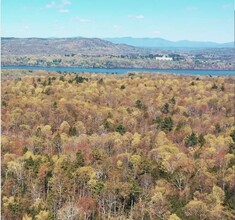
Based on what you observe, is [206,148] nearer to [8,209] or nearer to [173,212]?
[173,212]

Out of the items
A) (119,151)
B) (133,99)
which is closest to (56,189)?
(119,151)

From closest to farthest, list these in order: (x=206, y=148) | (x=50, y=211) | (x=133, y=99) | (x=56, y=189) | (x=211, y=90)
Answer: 1. (x=50, y=211)
2. (x=56, y=189)
3. (x=206, y=148)
4. (x=133, y=99)
5. (x=211, y=90)

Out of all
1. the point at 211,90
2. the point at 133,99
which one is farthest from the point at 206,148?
the point at 211,90

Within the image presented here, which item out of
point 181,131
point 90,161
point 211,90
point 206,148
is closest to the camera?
point 90,161

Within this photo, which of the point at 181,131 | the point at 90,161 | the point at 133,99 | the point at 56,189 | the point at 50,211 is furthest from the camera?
Answer: the point at 133,99

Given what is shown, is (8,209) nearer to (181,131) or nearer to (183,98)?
(181,131)

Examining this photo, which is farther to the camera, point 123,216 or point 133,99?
point 133,99
